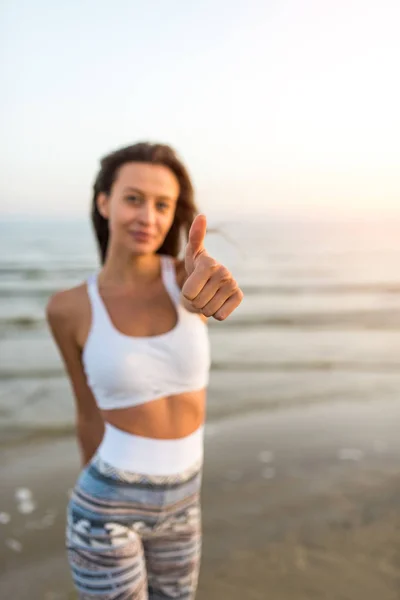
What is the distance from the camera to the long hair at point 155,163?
228 centimetres

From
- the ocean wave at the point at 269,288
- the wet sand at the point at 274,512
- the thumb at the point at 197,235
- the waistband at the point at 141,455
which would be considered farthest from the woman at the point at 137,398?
the ocean wave at the point at 269,288

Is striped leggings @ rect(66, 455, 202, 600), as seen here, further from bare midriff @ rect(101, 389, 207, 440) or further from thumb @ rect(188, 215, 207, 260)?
thumb @ rect(188, 215, 207, 260)

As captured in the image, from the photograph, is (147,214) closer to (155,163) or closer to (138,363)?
(155,163)

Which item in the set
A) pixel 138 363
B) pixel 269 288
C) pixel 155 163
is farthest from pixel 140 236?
pixel 269 288

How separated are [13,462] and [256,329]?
7.23 meters

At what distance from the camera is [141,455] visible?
2.01 metres

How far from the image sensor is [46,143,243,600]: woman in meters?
1.95

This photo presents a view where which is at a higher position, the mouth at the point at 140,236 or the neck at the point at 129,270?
the mouth at the point at 140,236

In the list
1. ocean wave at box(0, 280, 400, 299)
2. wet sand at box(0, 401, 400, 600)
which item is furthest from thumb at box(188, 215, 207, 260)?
ocean wave at box(0, 280, 400, 299)

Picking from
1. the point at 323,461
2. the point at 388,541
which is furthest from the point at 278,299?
the point at 388,541

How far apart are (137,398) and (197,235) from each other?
69 cm

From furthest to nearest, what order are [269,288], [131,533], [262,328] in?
[269,288] < [262,328] < [131,533]

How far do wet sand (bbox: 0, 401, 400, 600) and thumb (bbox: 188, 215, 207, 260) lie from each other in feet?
7.86

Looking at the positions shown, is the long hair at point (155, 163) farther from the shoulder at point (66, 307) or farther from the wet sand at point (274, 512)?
the wet sand at point (274, 512)
